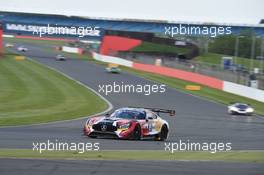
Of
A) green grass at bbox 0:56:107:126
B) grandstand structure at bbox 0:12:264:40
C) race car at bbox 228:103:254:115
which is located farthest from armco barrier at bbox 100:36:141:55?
race car at bbox 228:103:254:115

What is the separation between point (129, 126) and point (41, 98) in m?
21.3

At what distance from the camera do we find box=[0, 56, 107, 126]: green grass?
33453mm

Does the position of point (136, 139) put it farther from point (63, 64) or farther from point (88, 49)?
point (88, 49)

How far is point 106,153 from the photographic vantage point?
57.6 ft

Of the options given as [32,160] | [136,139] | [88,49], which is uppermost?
[32,160]

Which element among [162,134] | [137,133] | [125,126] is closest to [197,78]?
[162,134]

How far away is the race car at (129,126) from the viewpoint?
73.9 feet

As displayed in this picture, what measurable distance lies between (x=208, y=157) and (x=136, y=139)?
19.5 ft

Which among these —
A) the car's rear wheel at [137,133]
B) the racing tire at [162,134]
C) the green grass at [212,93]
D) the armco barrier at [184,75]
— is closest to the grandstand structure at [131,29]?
the armco barrier at [184,75]

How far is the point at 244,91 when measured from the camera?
186ft

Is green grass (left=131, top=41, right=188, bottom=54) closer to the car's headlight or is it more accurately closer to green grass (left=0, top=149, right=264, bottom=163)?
the car's headlight

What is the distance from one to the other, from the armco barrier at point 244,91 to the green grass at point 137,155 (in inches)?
1397

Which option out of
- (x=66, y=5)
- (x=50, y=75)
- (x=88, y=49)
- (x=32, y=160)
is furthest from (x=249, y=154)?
(x=88, y=49)

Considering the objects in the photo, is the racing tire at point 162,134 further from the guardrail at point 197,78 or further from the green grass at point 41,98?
the guardrail at point 197,78
